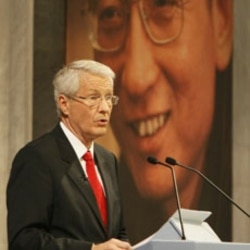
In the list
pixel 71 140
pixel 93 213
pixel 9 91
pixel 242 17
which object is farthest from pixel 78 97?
pixel 242 17

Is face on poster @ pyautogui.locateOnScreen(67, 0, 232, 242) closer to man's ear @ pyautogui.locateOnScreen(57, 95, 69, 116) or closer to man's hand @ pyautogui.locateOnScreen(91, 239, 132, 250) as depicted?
man's ear @ pyautogui.locateOnScreen(57, 95, 69, 116)

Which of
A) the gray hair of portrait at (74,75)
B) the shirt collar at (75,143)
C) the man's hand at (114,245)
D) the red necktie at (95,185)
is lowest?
the man's hand at (114,245)

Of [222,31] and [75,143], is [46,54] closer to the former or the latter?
[222,31]

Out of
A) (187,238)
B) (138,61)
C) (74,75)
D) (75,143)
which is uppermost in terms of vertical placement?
(74,75)

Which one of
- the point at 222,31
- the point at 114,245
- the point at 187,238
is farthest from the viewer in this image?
the point at 222,31

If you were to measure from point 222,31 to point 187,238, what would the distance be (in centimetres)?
484

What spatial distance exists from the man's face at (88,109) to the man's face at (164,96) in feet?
13.3

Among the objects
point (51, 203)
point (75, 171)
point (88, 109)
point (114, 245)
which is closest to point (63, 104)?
point (88, 109)

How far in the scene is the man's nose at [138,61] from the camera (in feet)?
26.8

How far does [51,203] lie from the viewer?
3889 mm

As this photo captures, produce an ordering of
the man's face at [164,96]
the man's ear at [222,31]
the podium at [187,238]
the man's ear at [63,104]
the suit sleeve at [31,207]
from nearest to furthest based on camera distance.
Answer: the podium at [187,238]
the suit sleeve at [31,207]
the man's ear at [63,104]
the man's face at [164,96]
the man's ear at [222,31]

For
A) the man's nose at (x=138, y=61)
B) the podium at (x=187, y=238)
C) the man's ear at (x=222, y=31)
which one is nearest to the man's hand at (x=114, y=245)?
the podium at (x=187, y=238)

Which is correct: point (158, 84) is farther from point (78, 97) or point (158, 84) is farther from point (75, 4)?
point (78, 97)

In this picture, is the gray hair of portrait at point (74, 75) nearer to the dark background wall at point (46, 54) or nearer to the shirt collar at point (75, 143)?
the shirt collar at point (75, 143)
